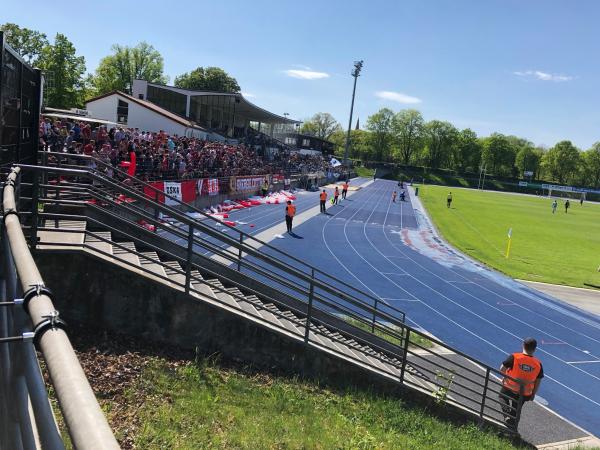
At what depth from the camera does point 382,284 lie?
1994 cm

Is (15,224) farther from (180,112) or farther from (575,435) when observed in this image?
(180,112)

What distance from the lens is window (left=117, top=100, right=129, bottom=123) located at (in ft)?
145

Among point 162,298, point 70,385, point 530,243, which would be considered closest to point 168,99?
point 530,243

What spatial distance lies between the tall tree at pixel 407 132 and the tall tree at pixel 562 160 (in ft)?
124

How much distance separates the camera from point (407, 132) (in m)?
145

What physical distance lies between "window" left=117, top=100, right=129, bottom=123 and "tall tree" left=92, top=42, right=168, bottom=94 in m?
58.9

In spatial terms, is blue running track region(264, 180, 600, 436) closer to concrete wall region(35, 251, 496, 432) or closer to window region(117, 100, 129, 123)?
concrete wall region(35, 251, 496, 432)

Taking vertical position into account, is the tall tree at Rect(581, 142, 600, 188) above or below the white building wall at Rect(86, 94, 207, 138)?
above

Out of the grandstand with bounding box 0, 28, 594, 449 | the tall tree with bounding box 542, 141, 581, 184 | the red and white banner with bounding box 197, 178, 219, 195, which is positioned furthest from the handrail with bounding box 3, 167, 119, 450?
the tall tree with bounding box 542, 141, 581, 184

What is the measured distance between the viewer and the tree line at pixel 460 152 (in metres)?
142

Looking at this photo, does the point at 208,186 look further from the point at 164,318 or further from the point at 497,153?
the point at 497,153

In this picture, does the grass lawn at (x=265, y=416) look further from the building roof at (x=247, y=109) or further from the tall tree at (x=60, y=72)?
the tall tree at (x=60, y=72)

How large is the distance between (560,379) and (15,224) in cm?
1465

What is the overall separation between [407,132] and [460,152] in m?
16.4
